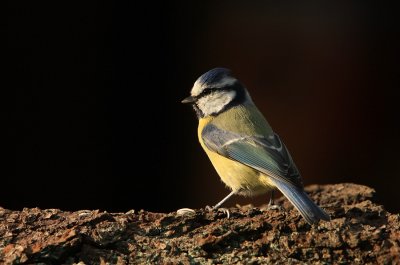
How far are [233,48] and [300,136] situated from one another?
2.14 feet

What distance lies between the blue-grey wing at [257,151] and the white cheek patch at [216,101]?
12 cm

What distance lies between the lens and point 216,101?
8.76ft

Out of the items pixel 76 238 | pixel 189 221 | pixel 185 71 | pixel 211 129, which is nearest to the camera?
pixel 76 238

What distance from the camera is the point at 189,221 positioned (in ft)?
5.57

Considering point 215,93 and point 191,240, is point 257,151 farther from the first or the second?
point 191,240

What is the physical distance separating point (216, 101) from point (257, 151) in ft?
1.43

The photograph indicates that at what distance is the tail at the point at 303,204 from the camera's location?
1.73 metres

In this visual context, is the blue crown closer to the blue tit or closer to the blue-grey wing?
the blue tit

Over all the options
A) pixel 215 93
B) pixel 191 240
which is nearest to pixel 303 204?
pixel 191 240

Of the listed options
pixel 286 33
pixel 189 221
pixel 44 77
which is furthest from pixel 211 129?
pixel 44 77

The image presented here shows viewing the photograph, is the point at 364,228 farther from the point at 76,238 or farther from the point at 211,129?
the point at 211,129

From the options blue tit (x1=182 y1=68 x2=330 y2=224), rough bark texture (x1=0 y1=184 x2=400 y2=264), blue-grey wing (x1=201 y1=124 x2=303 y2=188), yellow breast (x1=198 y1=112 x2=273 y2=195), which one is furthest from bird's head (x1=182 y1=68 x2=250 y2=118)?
rough bark texture (x1=0 y1=184 x2=400 y2=264)

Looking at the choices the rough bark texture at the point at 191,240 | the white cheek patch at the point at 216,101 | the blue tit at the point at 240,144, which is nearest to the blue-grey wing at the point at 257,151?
the blue tit at the point at 240,144

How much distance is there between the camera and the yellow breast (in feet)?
7.46
